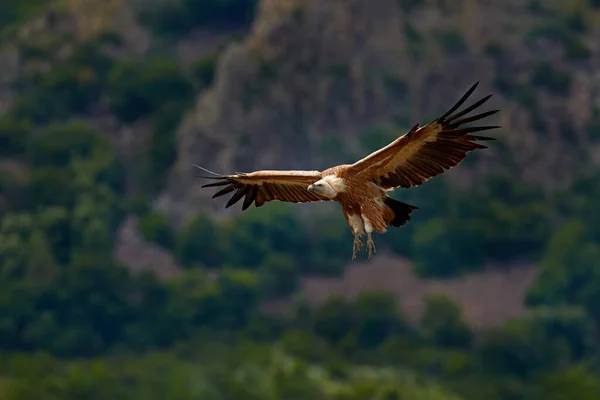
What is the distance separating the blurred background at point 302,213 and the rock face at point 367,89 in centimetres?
11

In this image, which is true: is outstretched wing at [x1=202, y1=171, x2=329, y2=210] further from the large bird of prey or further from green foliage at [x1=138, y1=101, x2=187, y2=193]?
green foliage at [x1=138, y1=101, x2=187, y2=193]

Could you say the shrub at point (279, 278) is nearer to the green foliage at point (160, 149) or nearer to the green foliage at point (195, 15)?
the green foliage at point (160, 149)

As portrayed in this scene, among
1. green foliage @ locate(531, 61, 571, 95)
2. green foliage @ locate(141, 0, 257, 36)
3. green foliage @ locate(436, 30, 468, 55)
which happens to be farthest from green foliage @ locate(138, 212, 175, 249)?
green foliage @ locate(141, 0, 257, 36)

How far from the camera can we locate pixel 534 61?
8325 centimetres

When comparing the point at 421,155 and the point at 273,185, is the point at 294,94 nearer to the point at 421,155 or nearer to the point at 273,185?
the point at 273,185

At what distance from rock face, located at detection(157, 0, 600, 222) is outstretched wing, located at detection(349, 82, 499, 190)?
5459 centimetres

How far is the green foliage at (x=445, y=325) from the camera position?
224 ft

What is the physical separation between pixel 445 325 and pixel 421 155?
50.7 metres

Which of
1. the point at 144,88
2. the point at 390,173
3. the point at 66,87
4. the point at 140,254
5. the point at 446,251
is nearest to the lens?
the point at 390,173

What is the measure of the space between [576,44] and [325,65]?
12138mm

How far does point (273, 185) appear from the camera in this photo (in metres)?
19.6

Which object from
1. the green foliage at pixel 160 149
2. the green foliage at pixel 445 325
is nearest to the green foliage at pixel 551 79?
the green foliage at pixel 445 325

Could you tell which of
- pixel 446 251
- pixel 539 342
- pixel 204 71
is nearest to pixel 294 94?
pixel 446 251

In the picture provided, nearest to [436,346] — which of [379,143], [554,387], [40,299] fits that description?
[554,387]
